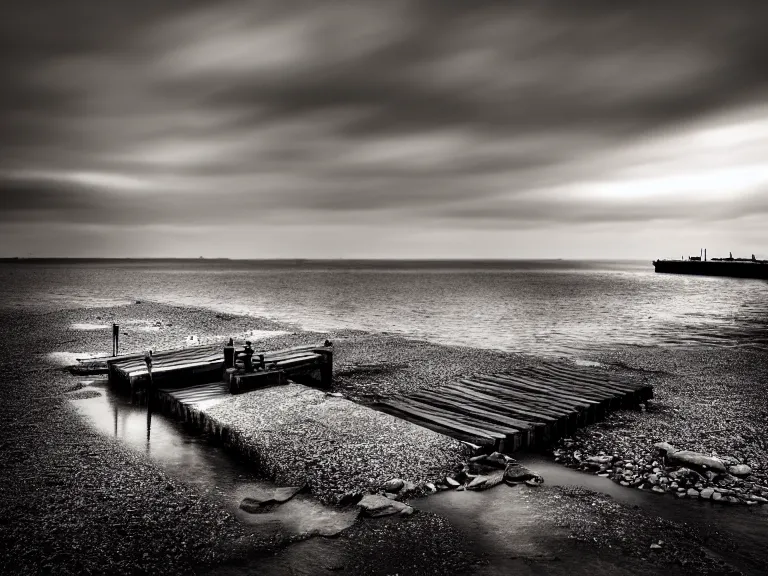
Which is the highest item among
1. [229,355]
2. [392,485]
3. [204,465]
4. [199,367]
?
[229,355]

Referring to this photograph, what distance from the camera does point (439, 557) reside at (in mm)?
7199

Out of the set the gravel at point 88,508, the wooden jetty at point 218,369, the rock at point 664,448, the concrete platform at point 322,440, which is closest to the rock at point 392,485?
the concrete platform at point 322,440

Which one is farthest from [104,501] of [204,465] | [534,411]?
[534,411]

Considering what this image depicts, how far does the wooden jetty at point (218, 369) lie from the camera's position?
14626 mm

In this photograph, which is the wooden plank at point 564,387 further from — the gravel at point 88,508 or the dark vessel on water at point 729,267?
the dark vessel on water at point 729,267

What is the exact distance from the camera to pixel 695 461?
1027 centimetres

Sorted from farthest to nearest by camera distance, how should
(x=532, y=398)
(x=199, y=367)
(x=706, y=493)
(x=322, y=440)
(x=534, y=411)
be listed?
(x=199, y=367) → (x=532, y=398) → (x=534, y=411) → (x=322, y=440) → (x=706, y=493)

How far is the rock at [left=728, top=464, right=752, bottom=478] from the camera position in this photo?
397 inches

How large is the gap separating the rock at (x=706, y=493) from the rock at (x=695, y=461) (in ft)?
3.21

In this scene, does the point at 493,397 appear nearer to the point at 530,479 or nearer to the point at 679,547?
the point at 530,479

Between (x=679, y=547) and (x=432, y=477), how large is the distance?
400 centimetres

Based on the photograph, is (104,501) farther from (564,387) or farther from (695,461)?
(564,387)

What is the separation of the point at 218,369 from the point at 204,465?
20.1 ft

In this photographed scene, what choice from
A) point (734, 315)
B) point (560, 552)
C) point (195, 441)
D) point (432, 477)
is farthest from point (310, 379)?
point (734, 315)
